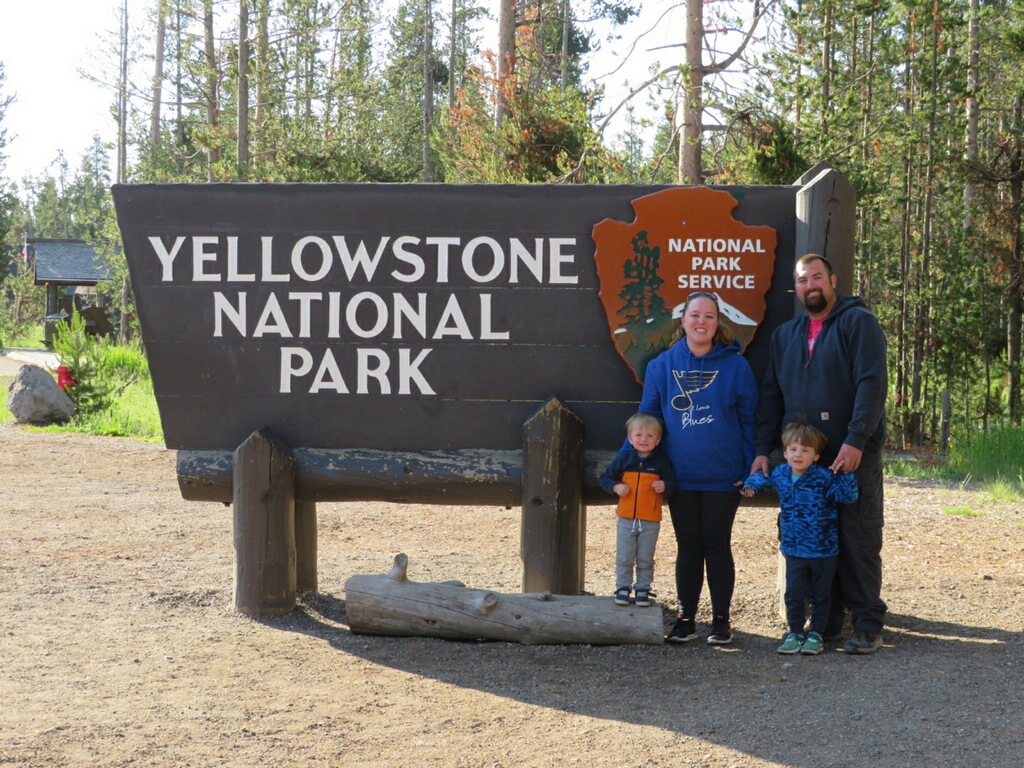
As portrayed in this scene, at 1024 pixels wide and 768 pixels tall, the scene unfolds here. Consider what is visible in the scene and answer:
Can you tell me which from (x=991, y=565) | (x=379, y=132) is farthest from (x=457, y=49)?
(x=991, y=565)

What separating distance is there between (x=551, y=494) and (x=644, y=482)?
2.04ft

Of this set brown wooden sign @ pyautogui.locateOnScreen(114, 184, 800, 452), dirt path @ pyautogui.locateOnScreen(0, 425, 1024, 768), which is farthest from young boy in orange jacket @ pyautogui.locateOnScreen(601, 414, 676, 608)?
brown wooden sign @ pyautogui.locateOnScreen(114, 184, 800, 452)

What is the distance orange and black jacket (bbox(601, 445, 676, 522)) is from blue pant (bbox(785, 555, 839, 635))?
0.64 metres

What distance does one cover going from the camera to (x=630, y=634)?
5379mm

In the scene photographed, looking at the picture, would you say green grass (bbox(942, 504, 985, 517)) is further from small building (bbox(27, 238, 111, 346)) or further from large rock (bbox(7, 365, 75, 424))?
→ small building (bbox(27, 238, 111, 346))

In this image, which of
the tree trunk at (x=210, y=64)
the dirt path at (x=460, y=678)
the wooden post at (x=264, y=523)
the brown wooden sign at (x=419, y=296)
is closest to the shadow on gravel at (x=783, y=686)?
the dirt path at (x=460, y=678)

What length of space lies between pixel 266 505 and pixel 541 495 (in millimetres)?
1434

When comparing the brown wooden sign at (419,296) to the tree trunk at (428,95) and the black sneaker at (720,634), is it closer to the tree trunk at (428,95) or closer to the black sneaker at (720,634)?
the black sneaker at (720,634)

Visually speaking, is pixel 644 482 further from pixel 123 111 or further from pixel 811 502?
pixel 123 111

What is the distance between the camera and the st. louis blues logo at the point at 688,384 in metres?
5.31

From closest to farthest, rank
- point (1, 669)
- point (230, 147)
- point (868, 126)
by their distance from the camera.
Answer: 1. point (1, 669)
2. point (868, 126)
3. point (230, 147)

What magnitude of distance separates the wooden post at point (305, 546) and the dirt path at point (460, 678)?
0.21 meters

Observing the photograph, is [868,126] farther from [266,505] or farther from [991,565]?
[266,505]

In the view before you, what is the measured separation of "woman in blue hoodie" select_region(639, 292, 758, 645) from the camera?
529cm
